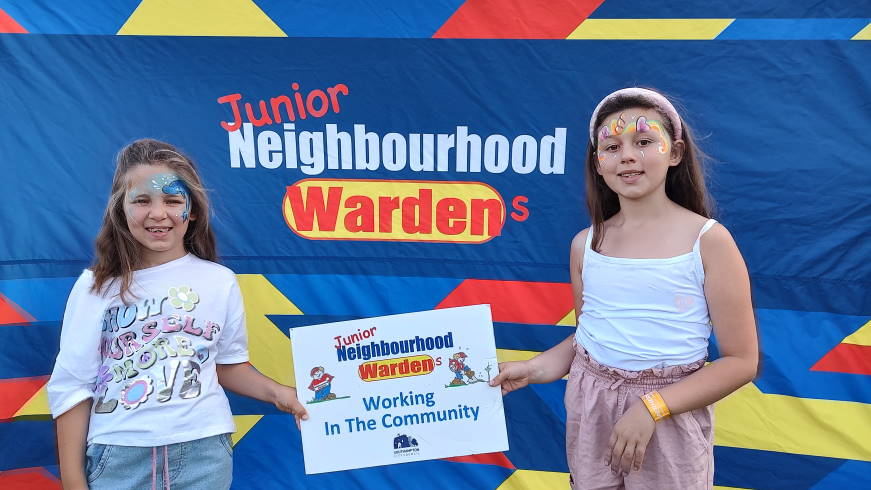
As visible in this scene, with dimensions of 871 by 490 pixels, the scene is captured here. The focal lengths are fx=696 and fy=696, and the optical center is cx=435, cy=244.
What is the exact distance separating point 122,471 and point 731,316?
1554mm

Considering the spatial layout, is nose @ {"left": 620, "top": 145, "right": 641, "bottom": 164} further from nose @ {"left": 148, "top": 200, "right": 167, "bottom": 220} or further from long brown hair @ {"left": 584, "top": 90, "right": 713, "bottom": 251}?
nose @ {"left": 148, "top": 200, "right": 167, "bottom": 220}

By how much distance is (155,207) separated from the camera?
1.85 m

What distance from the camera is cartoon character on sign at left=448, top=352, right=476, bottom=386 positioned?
6.66ft

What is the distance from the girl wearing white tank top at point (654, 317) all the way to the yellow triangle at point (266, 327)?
1.21 m

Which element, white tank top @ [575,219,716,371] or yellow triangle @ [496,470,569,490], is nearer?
white tank top @ [575,219,716,371]

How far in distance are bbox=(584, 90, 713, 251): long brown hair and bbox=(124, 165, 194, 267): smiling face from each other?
44.2 inches

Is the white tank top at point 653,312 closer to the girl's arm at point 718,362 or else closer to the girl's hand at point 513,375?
the girl's arm at point 718,362

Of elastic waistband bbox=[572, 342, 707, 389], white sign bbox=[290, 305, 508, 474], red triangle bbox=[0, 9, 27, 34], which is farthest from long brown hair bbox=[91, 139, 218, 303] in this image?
elastic waistband bbox=[572, 342, 707, 389]

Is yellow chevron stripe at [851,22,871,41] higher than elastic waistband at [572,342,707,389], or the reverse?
yellow chevron stripe at [851,22,871,41]

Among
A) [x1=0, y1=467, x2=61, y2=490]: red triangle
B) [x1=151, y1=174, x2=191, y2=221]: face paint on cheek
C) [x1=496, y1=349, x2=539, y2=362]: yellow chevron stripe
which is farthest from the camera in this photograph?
[x1=0, y1=467, x2=61, y2=490]: red triangle

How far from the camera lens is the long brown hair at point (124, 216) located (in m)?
1.84

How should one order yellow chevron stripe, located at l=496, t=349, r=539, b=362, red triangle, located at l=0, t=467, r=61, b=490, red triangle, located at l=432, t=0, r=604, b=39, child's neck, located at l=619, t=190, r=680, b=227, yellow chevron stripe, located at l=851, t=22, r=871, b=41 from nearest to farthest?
child's neck, located at l=619, t=190, r=680, b=227
yellow chevron stripe, located at l=851, t=22, r=871, b=41
red triangle, located at l=432, t=0, r=604, b=39
yellow chevron stripe, located at l=496, t=349, r=539, b=362
red triangle, located at l=0, t=467, r=61, b=490

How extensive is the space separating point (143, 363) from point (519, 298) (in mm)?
1279

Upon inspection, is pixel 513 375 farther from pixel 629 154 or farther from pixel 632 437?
pixel 629 154
